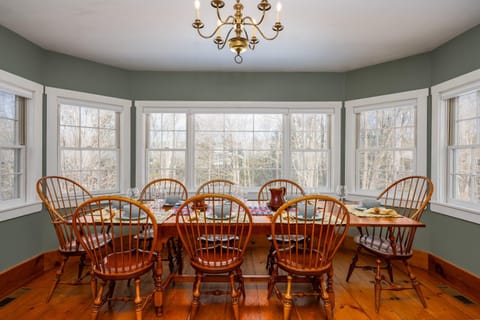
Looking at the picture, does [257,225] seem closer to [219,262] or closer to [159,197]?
[219,262]

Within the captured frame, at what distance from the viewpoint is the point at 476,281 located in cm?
264

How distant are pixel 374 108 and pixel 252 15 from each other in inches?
87.5

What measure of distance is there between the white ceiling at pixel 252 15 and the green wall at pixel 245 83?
15 centimetres

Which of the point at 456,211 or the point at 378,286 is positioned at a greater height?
the point at 456,211

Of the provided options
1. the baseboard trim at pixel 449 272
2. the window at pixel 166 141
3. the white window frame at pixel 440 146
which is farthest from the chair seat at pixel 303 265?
the window at pixel 166 141

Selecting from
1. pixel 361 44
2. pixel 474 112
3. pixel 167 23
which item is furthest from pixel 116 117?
pixel 474 112

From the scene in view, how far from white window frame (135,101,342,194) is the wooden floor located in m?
1.66

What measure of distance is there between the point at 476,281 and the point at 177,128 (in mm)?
3839

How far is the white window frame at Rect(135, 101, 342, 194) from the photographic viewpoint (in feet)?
13.4

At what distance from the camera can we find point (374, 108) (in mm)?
3877

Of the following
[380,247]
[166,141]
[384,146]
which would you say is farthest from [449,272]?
[166,141]

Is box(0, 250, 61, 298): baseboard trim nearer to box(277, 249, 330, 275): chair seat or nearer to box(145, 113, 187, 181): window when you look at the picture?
box(145, 113, 187, 181): window

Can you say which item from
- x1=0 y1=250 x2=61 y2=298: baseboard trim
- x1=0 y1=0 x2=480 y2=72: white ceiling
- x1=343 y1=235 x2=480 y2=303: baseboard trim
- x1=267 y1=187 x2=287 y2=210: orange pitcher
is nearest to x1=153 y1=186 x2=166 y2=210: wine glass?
x1=267 y1=187 x2=287 y2=210: orange pitcher

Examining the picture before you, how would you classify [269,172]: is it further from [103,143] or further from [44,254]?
[44,254]
